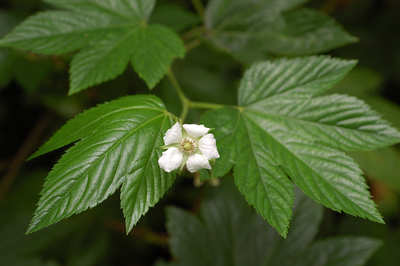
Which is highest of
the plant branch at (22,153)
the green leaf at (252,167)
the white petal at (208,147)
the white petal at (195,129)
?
the white petal at (195,129)

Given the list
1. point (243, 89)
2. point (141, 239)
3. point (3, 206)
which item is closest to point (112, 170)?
point (243, 89)

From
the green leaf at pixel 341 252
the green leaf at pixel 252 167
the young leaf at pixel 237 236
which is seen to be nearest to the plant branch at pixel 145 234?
the young leaf at pixel 237 236

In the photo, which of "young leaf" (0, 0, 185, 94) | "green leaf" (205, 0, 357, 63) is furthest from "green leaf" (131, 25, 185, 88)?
"green leaf" (205, 0, 357, 63)

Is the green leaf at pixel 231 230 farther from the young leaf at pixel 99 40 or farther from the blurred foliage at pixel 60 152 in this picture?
the young leaf at pixel 99 40

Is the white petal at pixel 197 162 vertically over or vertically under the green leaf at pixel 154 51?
under

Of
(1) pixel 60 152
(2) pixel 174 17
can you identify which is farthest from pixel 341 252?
(1) pixel 60 152

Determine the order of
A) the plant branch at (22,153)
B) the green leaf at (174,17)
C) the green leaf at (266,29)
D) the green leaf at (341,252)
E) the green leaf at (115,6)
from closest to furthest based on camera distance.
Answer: the green leaf at (115,6)
the green leaf at (341,252)
the green leaf at (266,29)
the green leaf at (174,17)
the plant branch at (22,153)

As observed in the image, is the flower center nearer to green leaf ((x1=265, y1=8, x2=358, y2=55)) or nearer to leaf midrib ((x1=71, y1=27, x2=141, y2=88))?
leaf midrib ((x1=71, y1=27, x2=141, y2=88))

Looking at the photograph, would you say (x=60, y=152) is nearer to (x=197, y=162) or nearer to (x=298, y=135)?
(x=197, y=162)
